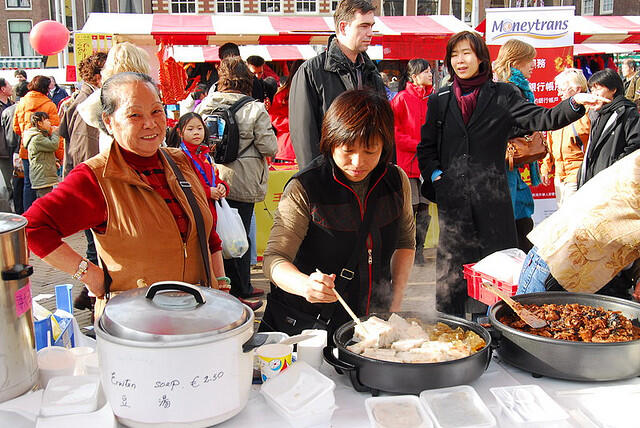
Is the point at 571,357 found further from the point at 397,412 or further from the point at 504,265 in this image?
the point at 504,265

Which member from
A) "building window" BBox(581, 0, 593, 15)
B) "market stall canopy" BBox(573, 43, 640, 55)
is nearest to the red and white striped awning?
"market stall canopy" BBox(573, 43, 640, 55)

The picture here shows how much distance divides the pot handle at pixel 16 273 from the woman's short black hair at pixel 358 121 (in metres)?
1.11

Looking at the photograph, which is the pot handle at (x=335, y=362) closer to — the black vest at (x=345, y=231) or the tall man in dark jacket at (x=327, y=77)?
the black vest at (x=345, y=231)

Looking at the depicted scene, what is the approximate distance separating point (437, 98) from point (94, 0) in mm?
35077

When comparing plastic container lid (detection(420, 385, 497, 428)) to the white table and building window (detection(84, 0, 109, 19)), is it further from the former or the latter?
building window (detection(84, 0, 109, 19))

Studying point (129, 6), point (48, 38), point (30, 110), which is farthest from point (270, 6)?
point (30, 110)

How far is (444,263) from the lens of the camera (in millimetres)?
3746

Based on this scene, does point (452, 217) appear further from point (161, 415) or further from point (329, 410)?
point (161, 415)

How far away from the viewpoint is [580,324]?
1813 millimetres

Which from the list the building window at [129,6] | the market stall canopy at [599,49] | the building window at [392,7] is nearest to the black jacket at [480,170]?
the market stall canopy at [599,49]

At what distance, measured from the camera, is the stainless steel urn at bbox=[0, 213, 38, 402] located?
4.70 ft

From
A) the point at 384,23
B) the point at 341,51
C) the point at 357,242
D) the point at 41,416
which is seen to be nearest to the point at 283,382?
the point at 41,416

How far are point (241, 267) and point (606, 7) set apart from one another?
35105mm

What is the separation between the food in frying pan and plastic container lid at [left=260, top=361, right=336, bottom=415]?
0.74 metres
